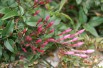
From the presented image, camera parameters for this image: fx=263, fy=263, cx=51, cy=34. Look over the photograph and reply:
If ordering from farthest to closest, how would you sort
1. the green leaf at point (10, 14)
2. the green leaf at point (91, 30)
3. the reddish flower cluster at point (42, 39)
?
the green leaf at point (91, 30)
the reddish flower cluster at point (42, 39)
the green leaf at point (10, 14)

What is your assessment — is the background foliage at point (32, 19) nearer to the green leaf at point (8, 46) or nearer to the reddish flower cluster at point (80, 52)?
the green leaf at point (8, 46)

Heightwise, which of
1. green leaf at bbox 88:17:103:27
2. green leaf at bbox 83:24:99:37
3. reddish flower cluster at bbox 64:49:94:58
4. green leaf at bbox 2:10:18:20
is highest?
green leaf at bbox 2:10:18:20

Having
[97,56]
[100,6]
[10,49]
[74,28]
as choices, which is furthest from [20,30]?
[100,6]

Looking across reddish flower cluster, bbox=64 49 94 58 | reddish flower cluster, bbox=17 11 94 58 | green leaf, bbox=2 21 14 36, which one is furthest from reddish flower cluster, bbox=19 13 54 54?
reddish flower cluster, bbox=64 49 94 58

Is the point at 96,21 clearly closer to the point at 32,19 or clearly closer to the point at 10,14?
the point at 32,19

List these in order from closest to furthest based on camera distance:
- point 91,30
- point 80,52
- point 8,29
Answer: point 8,29
point 80,52
point 91,30

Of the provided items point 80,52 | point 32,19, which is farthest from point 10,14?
point 80,52

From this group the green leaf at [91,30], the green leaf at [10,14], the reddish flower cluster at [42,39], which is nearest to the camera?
the green leaf at [10,14]

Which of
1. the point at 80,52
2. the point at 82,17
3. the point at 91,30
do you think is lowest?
the point at 80,52

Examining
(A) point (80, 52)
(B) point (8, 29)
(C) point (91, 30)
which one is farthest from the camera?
(C) point (91, 30)

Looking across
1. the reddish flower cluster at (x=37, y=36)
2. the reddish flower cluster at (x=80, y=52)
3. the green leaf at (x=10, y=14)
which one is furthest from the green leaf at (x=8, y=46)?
the reddish flower cluster at (x=80, y=52)

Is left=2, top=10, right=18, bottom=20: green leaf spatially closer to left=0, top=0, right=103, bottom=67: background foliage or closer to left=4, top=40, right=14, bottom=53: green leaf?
left=0, top=0, right=103, bottom=67: background foliage
